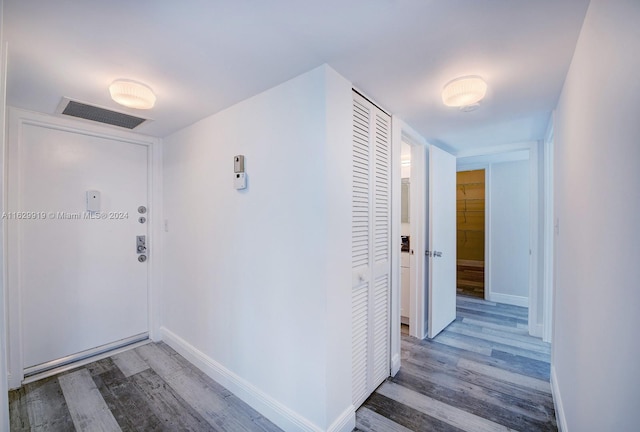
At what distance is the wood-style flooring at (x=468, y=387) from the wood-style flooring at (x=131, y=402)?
839 mm

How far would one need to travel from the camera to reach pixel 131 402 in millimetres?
1910

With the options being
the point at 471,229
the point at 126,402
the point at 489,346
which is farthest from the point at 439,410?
the point at 471,229

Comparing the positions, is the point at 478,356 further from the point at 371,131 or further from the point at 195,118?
the point at 195,118

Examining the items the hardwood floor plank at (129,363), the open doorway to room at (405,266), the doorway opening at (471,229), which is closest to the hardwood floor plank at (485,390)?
the open doorway to room at (405,266)

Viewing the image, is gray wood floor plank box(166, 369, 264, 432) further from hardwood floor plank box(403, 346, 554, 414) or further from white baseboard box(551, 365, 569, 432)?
white baseboard box(551, 365, 569, 432)

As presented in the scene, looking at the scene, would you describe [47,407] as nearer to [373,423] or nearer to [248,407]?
[248,407]

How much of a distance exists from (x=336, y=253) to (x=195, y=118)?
170 cm

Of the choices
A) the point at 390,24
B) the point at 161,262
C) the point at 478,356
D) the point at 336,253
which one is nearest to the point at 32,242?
the point at 161,262

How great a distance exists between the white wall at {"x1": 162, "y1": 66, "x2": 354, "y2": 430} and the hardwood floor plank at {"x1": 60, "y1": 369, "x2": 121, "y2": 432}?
2.19 feet

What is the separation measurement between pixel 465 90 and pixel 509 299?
3664 millimetres

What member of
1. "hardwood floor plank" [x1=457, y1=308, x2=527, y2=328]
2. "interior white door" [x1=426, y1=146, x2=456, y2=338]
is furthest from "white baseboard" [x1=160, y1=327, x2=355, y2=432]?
"hardwood floor plank" [x1=457, y1=308, x2=527, y2=328]

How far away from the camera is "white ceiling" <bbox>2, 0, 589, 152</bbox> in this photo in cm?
109

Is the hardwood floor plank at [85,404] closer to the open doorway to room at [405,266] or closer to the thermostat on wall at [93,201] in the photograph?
the thermostat on wall at [93,201]

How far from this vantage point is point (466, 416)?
1767mm
